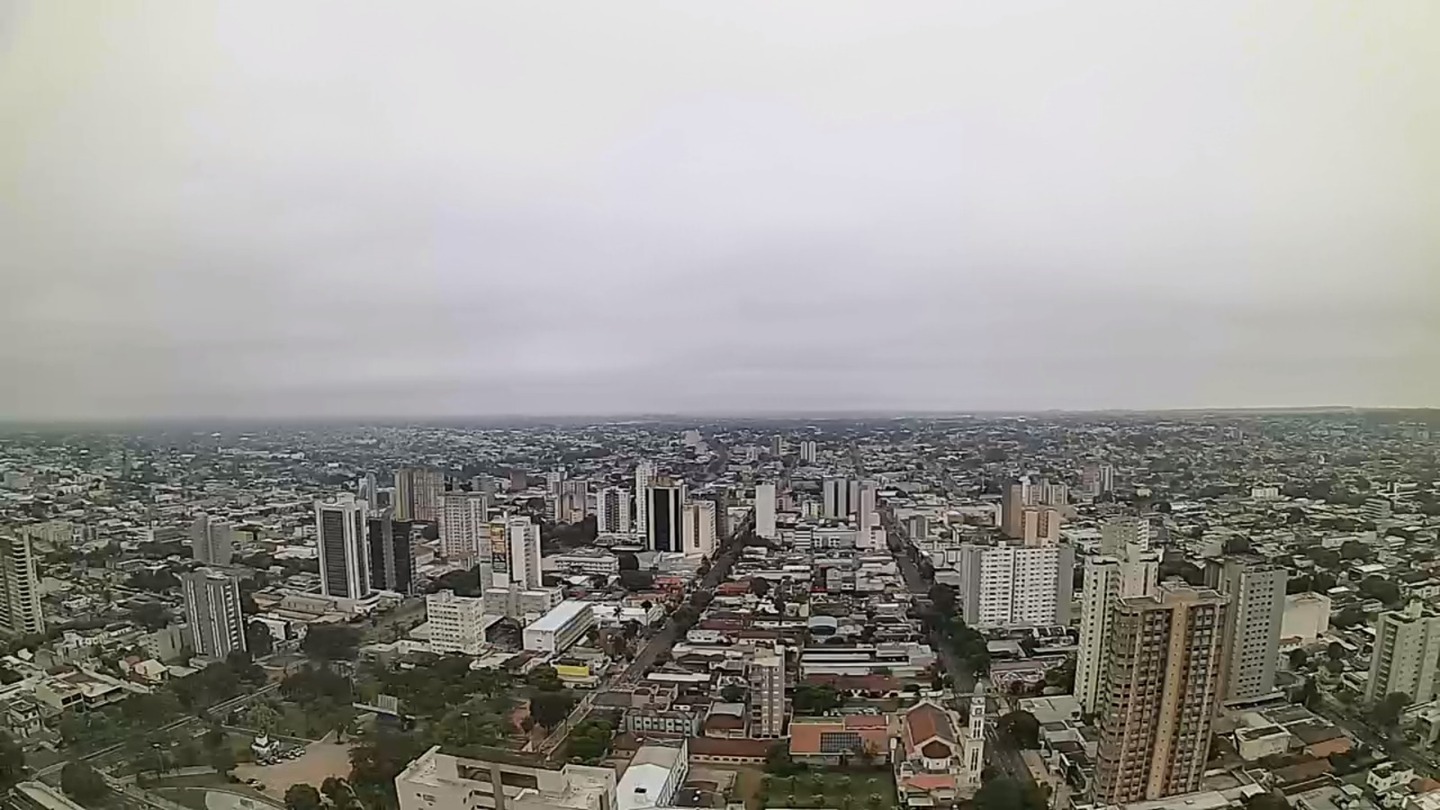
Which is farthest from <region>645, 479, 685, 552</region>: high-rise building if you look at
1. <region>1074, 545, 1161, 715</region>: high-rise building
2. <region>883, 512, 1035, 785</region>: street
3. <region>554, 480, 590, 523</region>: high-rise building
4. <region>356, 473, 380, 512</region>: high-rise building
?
<region>1074, 545, 1161, 715</region>: high-rise building

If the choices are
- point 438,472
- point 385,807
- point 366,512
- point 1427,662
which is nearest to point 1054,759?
point 1427,662

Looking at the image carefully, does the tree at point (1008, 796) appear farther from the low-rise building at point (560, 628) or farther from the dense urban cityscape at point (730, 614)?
the low-rise building at point (560, 628)

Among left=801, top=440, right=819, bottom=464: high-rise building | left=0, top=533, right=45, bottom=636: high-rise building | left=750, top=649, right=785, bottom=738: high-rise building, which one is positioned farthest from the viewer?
left=801, top=440, right=819, bottom=464: high-rise building

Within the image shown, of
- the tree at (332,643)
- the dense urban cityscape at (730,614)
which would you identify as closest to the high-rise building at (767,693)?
the dense urban cityscape at (730,614)

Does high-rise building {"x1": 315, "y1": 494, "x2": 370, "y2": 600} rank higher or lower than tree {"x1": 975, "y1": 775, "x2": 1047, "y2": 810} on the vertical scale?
higher

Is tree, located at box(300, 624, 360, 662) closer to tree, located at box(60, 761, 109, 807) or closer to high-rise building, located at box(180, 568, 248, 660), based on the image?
high-rise building, located at box(180, 568, 248, 660)

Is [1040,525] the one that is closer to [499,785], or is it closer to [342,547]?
[499,785]

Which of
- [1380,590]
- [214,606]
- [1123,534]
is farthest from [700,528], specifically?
[1380,590]
